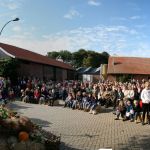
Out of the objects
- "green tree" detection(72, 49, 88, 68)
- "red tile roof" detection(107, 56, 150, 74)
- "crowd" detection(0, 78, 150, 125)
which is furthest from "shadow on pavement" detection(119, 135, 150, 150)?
"green tree" detection(72, 49, 88, 68)

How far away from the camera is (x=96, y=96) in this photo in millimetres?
22969

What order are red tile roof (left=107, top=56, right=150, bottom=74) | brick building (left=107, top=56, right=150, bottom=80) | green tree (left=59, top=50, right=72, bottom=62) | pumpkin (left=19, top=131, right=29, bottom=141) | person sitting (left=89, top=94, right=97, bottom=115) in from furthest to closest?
1. green tree (left=59, top=50, right=72, bottom=62)
2. red tile roof (left=107, top=56, right=150, bottom=74)
3. brick building (left=107, top=56, right=150, bottom=80)
4. person sitting (left=89, top=94, right=97, bottom=115)
5. pumpkin (left=19, top=131, right=29, bottom=141)

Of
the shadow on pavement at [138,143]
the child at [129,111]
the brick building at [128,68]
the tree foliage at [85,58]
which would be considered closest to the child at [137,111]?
the child at [129,111]

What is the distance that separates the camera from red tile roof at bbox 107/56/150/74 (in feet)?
175

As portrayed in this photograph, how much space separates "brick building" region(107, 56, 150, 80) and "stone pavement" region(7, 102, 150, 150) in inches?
1281

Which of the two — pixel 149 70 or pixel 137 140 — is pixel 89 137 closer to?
pixel 137 140

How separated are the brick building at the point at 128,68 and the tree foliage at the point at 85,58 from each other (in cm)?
3004

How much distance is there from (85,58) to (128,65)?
35.7 meters

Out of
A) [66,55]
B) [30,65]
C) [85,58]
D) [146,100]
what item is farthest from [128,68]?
[66,55]

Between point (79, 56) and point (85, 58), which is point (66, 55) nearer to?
point (79, 56)

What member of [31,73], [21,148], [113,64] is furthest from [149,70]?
[21,148]

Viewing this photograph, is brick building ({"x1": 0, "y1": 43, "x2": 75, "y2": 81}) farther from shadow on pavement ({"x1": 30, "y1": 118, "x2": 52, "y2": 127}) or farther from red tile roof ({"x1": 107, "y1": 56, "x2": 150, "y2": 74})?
shadow on pavement ({"x1": 30, "y1": 118, "x2": 52, "y2": 127})

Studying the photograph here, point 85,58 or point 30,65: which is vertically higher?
point 85,58

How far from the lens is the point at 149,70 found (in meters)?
54.6
